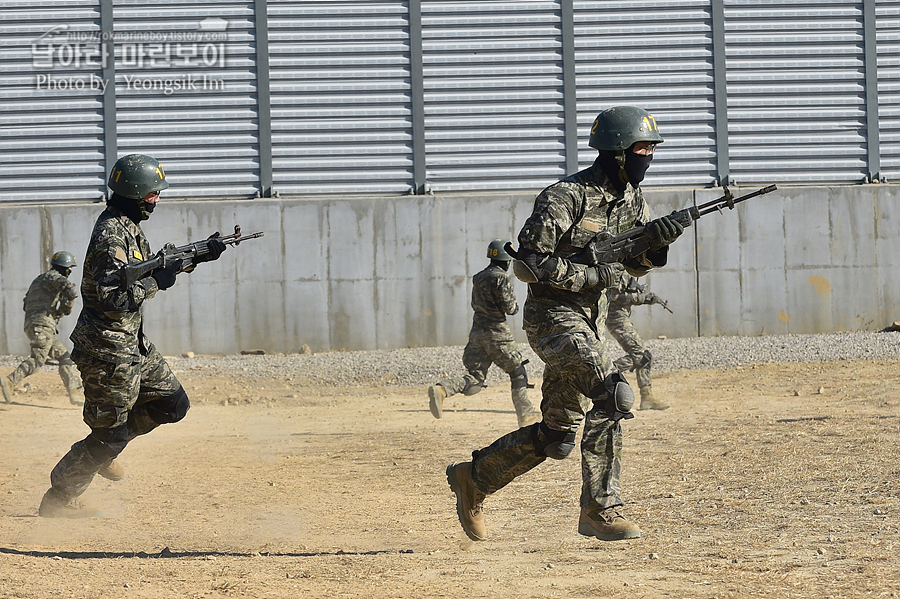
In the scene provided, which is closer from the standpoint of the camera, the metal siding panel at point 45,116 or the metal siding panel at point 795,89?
the metal siding panel at point 45,116

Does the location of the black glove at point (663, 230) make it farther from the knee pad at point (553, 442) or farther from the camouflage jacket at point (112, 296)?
the camouflage jacket at point (112, 296)

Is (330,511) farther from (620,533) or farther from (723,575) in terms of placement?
(723,575)

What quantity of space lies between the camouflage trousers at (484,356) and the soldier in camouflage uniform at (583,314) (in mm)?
5107

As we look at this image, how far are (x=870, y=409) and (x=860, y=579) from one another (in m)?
6.60

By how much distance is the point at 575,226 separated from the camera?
17.2 ft

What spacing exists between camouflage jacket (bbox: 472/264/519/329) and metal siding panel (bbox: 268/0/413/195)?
7795 millimetres

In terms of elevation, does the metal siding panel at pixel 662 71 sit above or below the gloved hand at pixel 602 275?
above

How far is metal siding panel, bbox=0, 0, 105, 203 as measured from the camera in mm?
18062

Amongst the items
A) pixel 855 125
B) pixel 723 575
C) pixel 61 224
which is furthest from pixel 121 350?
pixel 855 125

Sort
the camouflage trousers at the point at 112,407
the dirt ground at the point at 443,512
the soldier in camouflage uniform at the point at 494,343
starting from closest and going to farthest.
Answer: the dirt ground at the point at 443,512 < the camouflage trousers at the point at 112,407 < the soldier in camouflage uniform at the point at 494,343

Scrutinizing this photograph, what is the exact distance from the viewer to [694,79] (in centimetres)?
1852

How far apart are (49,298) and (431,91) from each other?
7.76 meters

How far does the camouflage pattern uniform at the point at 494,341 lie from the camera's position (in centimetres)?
1043

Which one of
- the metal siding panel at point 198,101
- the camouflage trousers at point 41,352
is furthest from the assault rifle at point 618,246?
the metal siding panel at point 198,101
